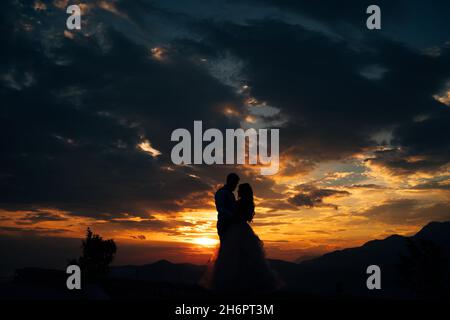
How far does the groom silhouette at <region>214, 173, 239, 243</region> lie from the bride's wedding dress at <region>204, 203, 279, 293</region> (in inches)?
10.8

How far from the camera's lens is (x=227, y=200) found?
39.1 ft

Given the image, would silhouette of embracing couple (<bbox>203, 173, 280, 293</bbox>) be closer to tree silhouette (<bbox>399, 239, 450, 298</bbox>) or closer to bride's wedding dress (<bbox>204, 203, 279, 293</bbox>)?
bride's wedding dress (<bbox>204, 203, 279, 293</bbox>)

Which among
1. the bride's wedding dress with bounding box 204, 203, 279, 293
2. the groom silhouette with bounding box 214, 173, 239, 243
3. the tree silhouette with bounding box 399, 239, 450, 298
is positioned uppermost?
the groom silhouette with bounding box 214, 173, 239, 243

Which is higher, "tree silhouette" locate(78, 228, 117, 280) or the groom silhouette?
the groom silhouette

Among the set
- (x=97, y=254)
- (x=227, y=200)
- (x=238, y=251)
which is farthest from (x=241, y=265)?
(x=97, y=254)

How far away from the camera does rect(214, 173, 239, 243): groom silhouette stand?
11.9 meters

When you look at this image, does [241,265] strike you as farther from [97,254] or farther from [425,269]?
[97,254]

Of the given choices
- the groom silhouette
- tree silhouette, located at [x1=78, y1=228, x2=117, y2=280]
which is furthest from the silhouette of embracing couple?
tree silhouette, located at [x1=78, y1=228, x2=117, y2=280]

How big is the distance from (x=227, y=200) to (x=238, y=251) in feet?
5.02

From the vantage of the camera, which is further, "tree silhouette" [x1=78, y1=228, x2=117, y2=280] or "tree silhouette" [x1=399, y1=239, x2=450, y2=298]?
"tree silhouette" [x1=78, y1=228, x2=117, y2=280]

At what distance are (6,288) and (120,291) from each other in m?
7.68

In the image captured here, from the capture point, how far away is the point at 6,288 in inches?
1034
